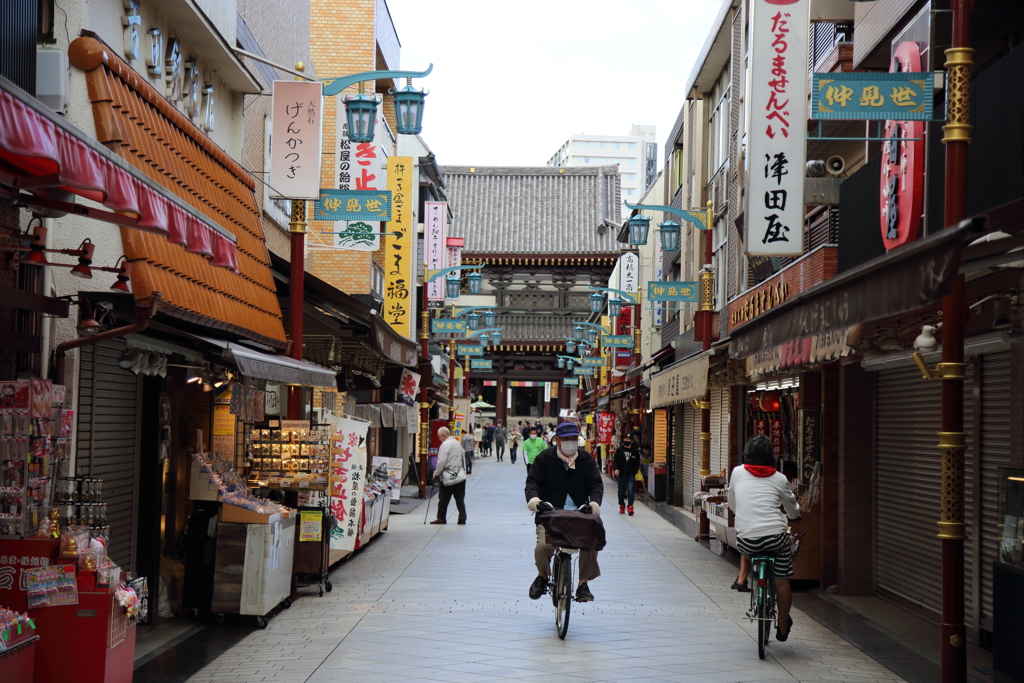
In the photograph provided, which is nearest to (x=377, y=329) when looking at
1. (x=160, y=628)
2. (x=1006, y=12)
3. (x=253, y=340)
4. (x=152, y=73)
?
(x=253, y=340)

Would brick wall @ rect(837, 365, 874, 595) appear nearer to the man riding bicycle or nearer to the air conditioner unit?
the man riding bicycle

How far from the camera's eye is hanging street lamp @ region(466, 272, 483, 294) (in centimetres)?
5474

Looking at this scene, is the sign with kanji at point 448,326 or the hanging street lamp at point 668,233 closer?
the hanging street lamp at point 668,233

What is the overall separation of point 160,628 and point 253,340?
425 centimetres

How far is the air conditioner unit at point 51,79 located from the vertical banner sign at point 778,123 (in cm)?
836

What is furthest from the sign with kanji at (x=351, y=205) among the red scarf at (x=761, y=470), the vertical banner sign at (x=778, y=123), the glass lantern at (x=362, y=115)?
the red scarf at (x=761, y=470)

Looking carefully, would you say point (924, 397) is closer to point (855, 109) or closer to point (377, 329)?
point (855, 109)

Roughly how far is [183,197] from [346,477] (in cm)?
Answer: 465

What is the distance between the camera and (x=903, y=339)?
10.6 m

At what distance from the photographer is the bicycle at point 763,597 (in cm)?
900

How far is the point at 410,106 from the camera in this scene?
47.5 feet

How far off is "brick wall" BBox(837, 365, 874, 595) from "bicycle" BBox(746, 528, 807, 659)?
4.01m

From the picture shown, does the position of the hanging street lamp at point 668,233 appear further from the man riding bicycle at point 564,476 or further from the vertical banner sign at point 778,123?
the man riding bicycle at point 564,476

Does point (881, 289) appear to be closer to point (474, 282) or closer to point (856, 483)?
point (856, 483)
